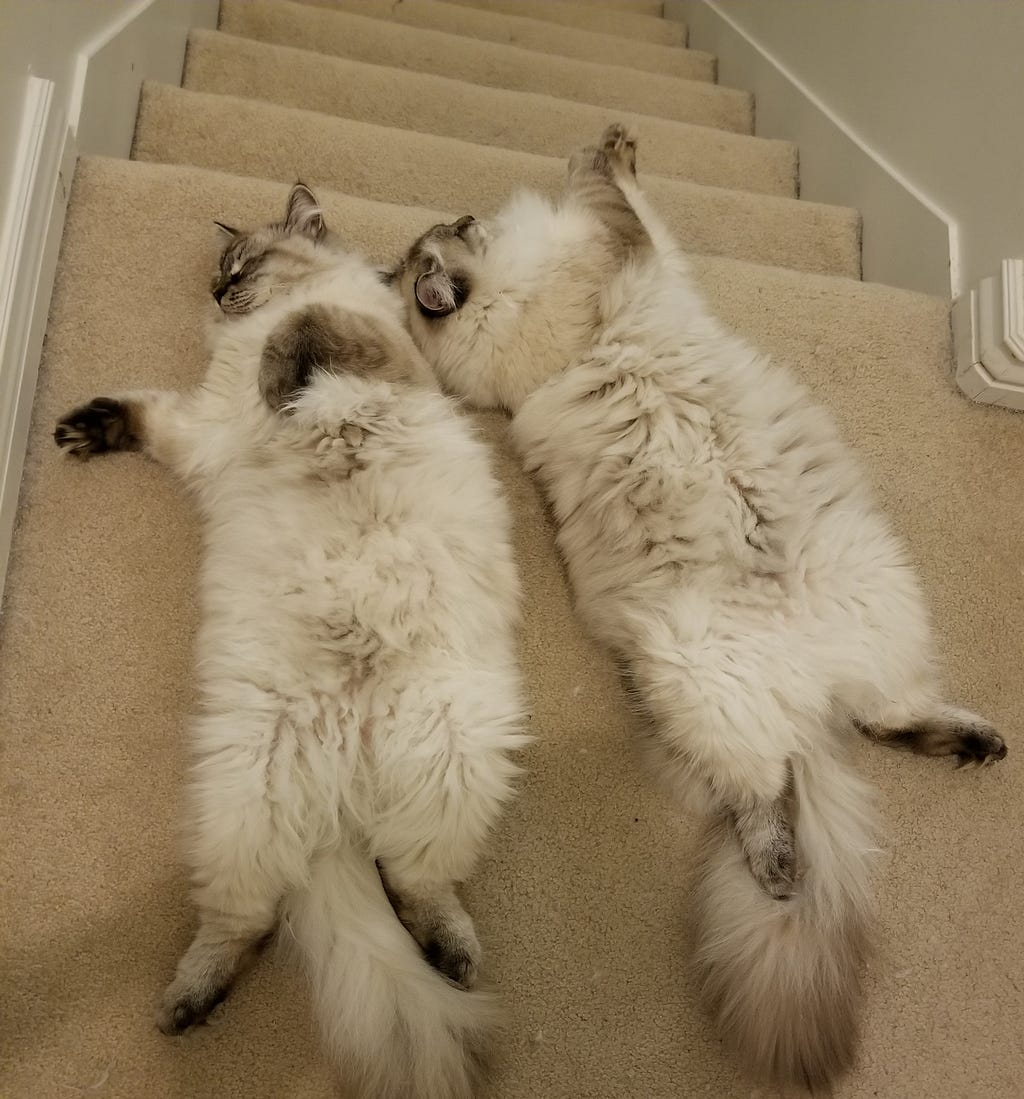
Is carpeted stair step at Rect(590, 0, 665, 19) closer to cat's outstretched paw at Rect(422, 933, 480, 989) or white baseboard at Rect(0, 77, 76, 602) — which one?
white baseboard at Rect(0, 77, 76, 602)

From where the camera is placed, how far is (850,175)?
213 cm

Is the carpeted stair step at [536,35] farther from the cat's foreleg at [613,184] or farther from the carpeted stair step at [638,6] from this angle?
the cat's foreleg at [613,184]

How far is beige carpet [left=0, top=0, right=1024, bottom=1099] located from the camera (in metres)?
1.12

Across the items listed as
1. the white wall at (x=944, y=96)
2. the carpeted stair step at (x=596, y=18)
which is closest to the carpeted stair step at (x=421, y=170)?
the white wall at (x=944, y=96)

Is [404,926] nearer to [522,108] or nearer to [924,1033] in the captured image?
[924,1033]

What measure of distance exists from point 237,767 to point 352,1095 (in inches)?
19.4

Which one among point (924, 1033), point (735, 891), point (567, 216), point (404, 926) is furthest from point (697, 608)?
point (567, 216)

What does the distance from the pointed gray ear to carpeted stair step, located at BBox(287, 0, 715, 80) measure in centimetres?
156

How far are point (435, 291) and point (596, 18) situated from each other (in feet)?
7.15

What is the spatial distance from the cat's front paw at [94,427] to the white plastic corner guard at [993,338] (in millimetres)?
1762

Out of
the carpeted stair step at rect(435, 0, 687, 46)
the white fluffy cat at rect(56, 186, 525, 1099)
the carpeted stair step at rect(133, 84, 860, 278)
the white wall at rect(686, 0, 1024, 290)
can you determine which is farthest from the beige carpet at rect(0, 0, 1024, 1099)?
the carpeted stair step at rect(435, 0, 687, 46)

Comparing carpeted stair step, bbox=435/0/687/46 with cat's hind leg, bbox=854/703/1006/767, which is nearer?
cat's hind leg, bbox=854/703/1006/767

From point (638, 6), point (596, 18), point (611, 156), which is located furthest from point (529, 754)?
point (638, 6)

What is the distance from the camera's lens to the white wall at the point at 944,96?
163 centimetres
